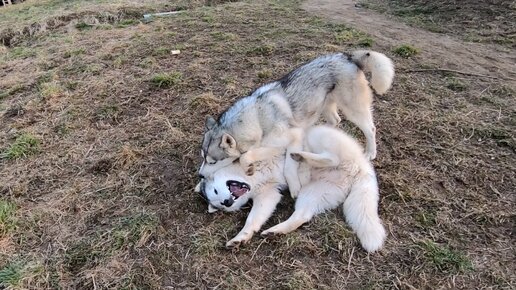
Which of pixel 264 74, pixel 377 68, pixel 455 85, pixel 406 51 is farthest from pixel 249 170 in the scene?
pixel 406 51

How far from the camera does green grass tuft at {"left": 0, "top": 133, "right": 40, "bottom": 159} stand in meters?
3.97

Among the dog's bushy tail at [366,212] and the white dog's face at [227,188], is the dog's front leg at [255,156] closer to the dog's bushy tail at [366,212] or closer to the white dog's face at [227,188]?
the white dog's face at [227,188]

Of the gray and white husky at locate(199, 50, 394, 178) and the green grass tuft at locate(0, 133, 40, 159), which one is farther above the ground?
the gray and white husky at locate(199, 50, 394, 178)

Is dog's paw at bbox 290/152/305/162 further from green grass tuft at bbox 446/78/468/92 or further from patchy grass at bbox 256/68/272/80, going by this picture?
green grass tuft at bbox 446/78/468/92

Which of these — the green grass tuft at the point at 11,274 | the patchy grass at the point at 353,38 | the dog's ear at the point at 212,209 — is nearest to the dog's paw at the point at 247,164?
the dog's ear at the point at 212,209

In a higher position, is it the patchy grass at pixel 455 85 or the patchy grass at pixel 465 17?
the patchy grass at pixel 465 17

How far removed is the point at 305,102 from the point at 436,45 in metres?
3.55

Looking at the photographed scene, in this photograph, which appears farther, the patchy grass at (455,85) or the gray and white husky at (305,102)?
the patchy grass at (455,85)

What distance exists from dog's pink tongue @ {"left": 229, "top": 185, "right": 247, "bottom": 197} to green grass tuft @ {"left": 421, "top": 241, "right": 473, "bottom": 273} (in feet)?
4.32

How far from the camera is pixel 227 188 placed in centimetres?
314

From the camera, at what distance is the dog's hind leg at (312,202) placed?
2895 millimetres

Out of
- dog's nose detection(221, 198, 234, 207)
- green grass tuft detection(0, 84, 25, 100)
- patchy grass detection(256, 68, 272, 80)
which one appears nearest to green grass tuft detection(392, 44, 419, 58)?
patchy grass detection(256, 68, 272, 80)

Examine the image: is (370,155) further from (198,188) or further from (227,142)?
(198,188)

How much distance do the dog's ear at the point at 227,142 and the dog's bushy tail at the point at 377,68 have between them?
1.34m
